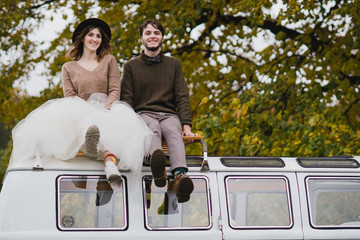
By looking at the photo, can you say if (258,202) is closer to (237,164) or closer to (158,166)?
(237,164)

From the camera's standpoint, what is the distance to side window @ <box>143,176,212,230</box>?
5.64m

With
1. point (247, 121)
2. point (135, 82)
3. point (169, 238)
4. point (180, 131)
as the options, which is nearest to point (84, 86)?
point (135, 82)

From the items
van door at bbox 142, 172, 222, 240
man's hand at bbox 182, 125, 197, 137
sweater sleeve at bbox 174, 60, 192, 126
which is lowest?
van door at bbox 142, 172, 222, 240

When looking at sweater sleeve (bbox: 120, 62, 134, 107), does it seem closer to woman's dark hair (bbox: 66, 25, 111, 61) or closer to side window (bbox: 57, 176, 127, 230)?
woman's dark hair (bbox: 66, 25, 111, 61)

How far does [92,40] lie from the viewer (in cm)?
629

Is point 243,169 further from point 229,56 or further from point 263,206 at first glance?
point 229,56

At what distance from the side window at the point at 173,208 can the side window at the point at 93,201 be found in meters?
0.26

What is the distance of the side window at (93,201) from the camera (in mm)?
5465

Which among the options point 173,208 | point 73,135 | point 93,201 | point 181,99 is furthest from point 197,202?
point 73,135

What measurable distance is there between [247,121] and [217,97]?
183 cm

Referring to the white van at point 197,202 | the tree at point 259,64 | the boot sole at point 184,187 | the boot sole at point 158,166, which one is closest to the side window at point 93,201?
the white van at point 197,202

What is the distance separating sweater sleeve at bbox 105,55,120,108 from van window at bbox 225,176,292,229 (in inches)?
55.8

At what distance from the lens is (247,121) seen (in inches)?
398

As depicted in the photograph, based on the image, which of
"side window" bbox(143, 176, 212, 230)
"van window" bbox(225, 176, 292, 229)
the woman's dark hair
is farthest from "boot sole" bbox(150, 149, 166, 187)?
the woman's dark hair
